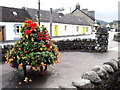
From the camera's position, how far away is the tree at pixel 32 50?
517 cm

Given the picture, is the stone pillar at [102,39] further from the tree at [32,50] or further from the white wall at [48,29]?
the white wall at [48,29]

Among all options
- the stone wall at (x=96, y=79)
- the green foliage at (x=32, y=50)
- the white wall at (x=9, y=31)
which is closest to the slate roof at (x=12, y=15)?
the white wall at (x=9, y=31)

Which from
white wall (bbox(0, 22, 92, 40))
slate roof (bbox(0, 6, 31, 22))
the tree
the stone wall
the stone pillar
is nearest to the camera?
Answer: the stone wall

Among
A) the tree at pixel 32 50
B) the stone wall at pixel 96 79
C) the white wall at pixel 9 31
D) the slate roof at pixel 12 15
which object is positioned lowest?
the stone wall at pixel 96 79

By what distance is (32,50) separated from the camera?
5.29m

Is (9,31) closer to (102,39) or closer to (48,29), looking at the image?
(48,29)

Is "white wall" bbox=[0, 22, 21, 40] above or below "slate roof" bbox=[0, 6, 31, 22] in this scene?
below

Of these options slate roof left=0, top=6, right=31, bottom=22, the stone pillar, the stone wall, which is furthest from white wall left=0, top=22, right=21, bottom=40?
the stone wall

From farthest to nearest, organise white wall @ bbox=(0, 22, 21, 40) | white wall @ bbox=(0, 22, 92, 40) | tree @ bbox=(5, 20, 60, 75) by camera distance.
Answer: white wall @ bbox=(0, 22, 92, 40) < white wall @ bbox=(0, 22, 21, 40) < tree @ bbox=(5, 20, 60, 75)

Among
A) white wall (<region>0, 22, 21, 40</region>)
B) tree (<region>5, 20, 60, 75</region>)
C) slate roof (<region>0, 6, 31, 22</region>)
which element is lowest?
tree (<region>5, 20, 60, 75</region>)

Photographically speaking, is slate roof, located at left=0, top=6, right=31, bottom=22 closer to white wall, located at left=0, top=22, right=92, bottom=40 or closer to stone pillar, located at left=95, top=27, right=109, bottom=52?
white wall, located at left=0, top=22, right=92, bottom=40

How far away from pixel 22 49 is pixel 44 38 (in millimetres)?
931

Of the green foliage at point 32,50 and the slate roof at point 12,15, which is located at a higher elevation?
the slate roof at point 12,15

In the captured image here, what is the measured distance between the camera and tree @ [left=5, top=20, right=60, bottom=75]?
17.0 ft
